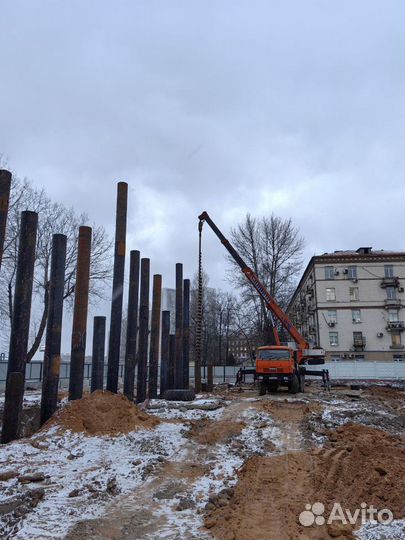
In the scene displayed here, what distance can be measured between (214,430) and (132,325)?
7.07 meters

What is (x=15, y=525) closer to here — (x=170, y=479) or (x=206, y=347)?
(x=170, y=479)

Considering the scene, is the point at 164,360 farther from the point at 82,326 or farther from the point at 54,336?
the point at 54,336

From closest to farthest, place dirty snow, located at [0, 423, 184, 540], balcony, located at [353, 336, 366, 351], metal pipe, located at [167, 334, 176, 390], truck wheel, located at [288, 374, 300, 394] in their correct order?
1. dirty snow, located at [0, 423, 184, 540]
2. truck wheel, located at [288, 374, 300, 394]
3. metal pipe, located at [167, 334, 176, 390]
4. balcony, located at [353, 336, 366, 351]

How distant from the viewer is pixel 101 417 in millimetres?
10758

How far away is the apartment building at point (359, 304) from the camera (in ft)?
169

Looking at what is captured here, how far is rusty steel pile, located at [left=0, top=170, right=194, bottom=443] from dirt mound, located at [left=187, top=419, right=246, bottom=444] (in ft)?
12.4

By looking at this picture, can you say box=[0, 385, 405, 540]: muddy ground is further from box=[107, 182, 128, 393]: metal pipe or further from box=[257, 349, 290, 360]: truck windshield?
box=[257, 349, 290, 360]: truck windshield

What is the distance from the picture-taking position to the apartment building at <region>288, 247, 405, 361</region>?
51.6 metres

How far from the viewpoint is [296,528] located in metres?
5.38

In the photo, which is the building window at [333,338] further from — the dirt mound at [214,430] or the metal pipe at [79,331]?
the metal pipe at [79,331]

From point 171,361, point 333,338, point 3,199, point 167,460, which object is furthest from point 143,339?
point 333,338

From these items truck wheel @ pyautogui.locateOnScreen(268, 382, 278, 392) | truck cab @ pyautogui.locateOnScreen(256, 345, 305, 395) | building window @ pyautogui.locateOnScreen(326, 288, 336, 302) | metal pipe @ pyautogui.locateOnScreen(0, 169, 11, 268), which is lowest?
truck wheel @ pyautogui.locateOnScreen(268, 382, 278, 392)

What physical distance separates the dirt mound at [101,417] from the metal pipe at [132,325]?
195 inches

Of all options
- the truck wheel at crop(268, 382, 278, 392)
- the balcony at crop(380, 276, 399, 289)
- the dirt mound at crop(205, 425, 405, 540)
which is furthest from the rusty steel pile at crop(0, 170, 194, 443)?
the balcony at crop(380, 276, 399, 289)
